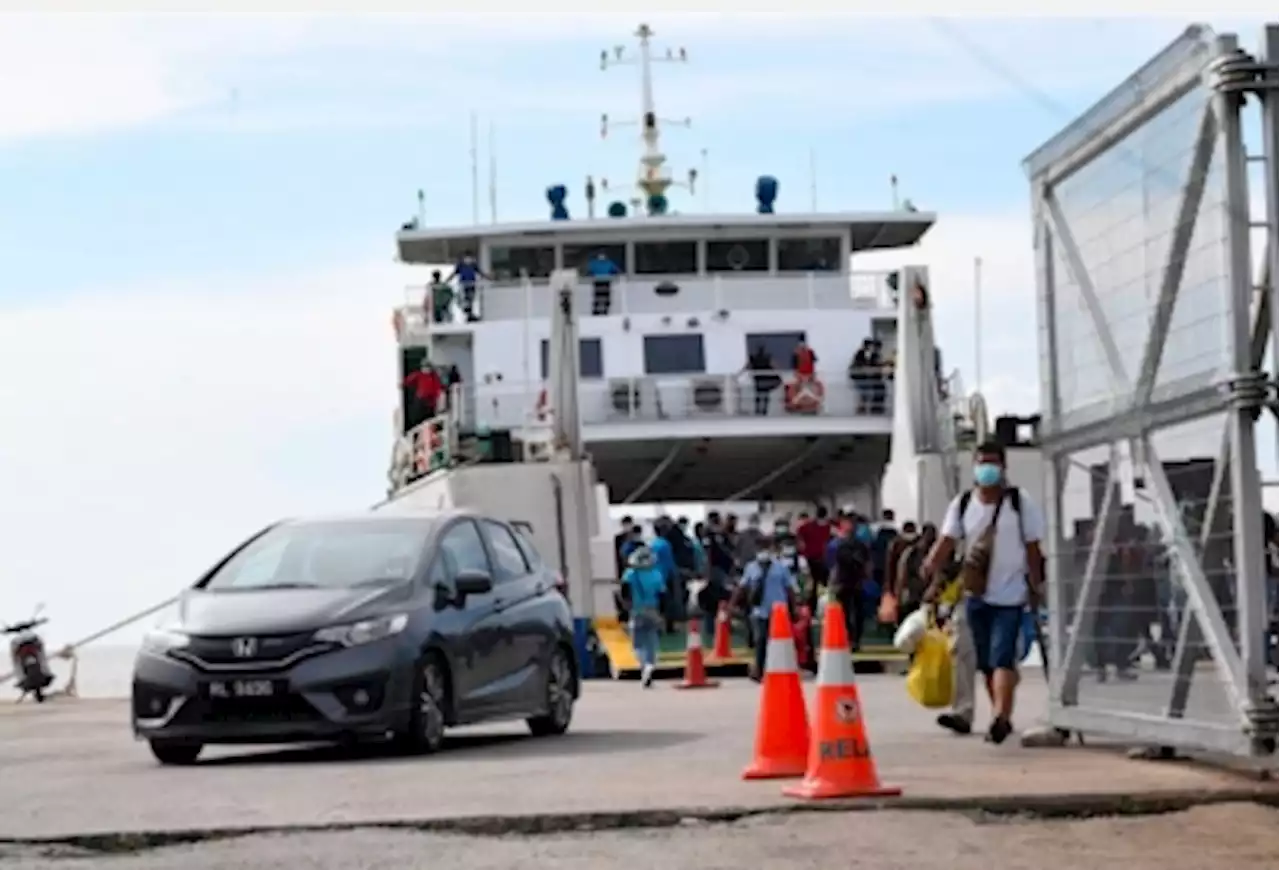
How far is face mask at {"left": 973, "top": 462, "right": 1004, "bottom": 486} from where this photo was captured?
13.2 metres

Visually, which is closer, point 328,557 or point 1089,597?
point 1089,597

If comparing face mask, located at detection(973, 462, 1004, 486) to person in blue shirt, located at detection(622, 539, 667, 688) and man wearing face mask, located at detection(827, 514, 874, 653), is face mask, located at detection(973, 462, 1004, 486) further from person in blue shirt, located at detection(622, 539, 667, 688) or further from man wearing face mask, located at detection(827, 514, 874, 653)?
man wearing face mask, located at detection(827, 514, 874, 653)

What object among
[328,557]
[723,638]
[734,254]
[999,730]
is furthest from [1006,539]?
[734,254]

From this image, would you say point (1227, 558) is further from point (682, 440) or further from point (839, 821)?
point (682, 440)

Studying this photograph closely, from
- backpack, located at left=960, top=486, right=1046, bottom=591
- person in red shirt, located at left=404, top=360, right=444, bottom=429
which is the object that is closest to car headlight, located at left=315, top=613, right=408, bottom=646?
backpack, located at left=960, top=486, right=1046, bottom=591

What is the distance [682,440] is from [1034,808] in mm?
26611

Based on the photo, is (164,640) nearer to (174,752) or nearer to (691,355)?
(174,752)

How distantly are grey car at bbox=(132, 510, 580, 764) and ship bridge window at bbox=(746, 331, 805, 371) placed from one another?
22.1 meters

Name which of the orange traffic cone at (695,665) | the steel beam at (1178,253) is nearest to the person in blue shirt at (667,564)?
the orange traffic cone at (695,665)

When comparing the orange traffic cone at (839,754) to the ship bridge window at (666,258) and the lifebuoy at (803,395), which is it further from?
the ship bridge window at (666,258)

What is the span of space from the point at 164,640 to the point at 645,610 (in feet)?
35.1

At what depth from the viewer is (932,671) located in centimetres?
1398

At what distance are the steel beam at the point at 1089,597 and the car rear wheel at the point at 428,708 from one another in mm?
3158

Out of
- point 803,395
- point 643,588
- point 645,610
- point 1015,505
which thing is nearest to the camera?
point 1015,505
